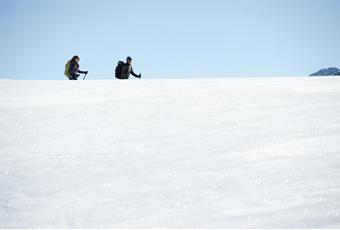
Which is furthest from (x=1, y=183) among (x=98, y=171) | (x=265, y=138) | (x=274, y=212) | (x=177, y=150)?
(x=265, y=138)

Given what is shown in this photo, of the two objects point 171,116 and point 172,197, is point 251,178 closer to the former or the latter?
point 172,197

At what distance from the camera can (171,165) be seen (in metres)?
2.00

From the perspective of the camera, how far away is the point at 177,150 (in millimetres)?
2242

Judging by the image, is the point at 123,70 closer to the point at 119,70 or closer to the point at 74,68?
the point at 119,70

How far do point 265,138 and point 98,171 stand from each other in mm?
1092

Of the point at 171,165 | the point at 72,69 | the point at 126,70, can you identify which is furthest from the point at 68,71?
the point at 171,165

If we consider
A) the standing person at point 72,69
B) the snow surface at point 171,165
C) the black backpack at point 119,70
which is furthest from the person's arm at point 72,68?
the snow surface at point 171,165

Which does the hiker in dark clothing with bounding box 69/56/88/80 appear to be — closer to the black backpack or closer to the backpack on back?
the backpack on back

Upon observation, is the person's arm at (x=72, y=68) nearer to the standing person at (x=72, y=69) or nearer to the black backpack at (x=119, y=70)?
the standing person at (x=72, y=69)

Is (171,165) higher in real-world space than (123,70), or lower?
lower

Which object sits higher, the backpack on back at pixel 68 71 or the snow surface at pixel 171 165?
the backpack on back at pixel 68 71

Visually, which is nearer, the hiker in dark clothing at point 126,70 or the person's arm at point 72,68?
the person's arm at point 72,68

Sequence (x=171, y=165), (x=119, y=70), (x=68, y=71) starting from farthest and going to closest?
(x=119, y=70)
(x=68, y=71)
(x=171, y=165)

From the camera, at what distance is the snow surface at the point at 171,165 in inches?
59.6
